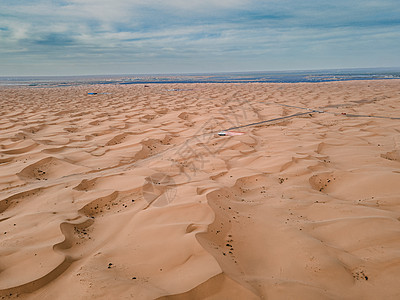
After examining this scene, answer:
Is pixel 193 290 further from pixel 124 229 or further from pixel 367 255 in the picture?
pixel 367 255

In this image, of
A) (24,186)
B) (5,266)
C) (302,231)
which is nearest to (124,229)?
(5,266)

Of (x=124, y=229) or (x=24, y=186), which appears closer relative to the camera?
(x=124, y=229)

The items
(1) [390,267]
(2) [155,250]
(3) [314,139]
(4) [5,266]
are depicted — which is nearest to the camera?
(1) [390,267]

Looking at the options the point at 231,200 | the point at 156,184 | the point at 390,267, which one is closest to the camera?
the point at 390,267

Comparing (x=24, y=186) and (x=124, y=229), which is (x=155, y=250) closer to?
(x=124, y=229)

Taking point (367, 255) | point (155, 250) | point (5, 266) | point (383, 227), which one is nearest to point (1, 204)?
point (5, 266)

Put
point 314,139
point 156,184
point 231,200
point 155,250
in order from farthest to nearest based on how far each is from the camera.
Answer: point 314,139
point 156,184
point 231,200
point 155,250
